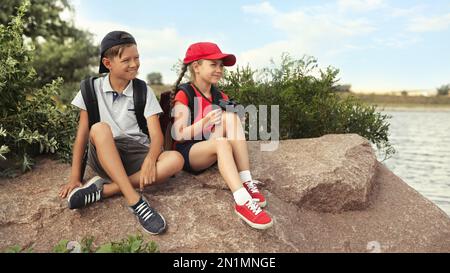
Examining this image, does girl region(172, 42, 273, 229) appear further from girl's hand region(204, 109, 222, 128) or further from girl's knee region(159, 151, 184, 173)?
girl's knee region(159, 151, 184, 173)

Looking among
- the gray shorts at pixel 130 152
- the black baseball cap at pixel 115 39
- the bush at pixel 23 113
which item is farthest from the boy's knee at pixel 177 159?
the bush at pixel 23 113

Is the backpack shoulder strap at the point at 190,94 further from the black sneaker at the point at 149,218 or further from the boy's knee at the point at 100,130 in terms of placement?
the black sneaker at the point at 149,218

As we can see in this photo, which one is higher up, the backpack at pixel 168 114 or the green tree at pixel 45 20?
the green tree at pixel 45 20

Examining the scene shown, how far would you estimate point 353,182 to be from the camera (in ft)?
18.8

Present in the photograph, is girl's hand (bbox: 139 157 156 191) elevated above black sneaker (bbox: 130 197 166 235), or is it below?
above

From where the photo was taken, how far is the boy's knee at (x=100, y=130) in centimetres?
452

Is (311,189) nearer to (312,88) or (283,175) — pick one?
(283,175)

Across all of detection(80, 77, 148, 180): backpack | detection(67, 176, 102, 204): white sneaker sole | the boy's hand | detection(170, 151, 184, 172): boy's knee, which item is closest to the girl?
detection(170, 151, 184, 172): boy's knee

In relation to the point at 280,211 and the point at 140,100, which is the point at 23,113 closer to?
the point at 140,100

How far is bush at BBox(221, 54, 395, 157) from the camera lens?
7.91m

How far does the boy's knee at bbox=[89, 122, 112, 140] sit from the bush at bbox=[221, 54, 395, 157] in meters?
3.68

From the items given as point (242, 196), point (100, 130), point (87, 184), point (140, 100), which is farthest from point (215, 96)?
point (87, 184)

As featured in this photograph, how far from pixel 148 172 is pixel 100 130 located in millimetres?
565

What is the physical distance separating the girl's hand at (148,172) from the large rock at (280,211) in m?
0.29
